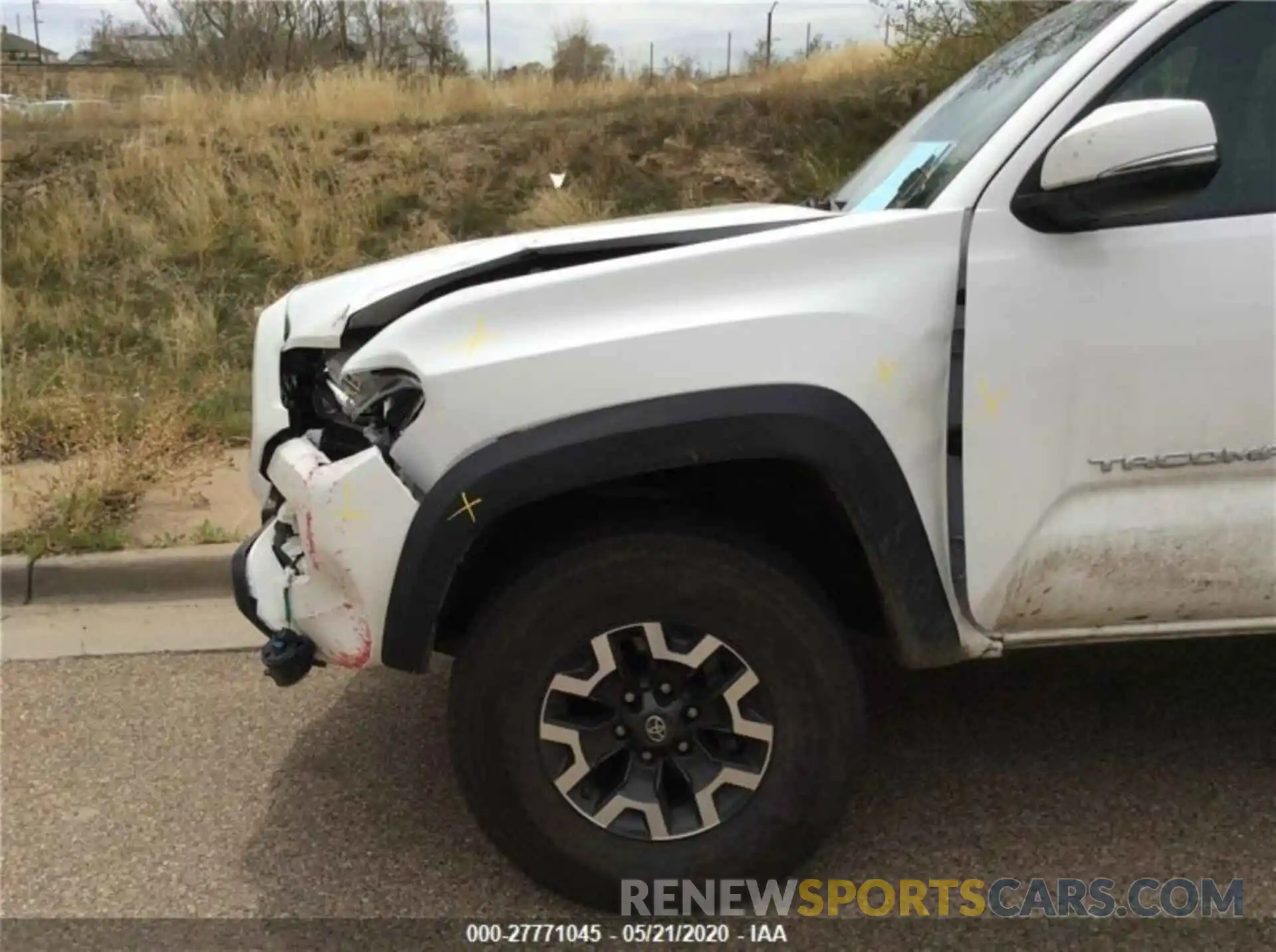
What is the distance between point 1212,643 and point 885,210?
2.10 metres

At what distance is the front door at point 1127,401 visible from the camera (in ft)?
7.70

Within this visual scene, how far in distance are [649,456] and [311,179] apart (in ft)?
30.7

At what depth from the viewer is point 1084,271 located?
7.71 feet

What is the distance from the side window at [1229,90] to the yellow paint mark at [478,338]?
146cm

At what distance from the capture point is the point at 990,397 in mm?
2348

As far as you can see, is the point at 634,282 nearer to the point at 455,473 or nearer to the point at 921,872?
the point at 455,473

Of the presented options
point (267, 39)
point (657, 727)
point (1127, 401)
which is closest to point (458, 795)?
point (657, 727)

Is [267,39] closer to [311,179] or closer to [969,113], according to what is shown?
[311,179]

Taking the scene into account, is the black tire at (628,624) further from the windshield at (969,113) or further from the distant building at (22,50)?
the distant building at (22,50)

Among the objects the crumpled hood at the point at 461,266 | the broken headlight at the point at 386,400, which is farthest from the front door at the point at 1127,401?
the broken headlight at the point at 386,400

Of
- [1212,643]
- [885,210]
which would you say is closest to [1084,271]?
[885,210]

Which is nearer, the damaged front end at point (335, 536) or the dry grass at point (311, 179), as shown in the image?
the damaged front end at point (335, 536)

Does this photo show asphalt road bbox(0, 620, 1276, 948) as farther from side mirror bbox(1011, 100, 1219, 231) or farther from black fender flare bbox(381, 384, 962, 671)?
side mirror bbox(1011, 100, 1219, 231)

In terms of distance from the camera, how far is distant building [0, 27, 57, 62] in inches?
1380
